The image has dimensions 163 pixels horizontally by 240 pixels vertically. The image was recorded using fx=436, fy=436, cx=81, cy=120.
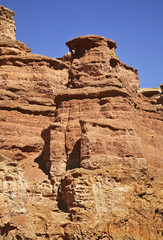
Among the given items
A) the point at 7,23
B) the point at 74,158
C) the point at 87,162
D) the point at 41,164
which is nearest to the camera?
the point at 87,162

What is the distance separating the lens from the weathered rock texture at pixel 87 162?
1049 inches

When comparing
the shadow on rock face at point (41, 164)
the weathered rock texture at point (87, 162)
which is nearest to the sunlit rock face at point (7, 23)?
the weathered rock texture at point (87, 162)

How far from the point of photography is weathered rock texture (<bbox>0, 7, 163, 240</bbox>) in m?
26.6

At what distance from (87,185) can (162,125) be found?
1230cm

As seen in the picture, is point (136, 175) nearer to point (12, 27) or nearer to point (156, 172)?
point (156, 172)

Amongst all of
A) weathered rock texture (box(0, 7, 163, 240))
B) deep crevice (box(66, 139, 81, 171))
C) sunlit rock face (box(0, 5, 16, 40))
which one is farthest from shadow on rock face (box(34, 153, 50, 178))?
sunlit rock face (box(0, 5, 16, 40))

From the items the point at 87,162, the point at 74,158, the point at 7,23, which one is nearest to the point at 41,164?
the point at 74,158

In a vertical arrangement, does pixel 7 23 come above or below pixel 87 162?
above

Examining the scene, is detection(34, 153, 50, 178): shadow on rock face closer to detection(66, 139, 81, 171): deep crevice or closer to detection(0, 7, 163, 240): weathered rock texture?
detection(0, 7, 163, 240): weathered rock texture

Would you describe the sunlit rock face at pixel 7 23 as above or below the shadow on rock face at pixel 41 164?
above

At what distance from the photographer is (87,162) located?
94.5 ft

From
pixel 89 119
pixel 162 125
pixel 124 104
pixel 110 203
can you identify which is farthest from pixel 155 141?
pixel 110 203

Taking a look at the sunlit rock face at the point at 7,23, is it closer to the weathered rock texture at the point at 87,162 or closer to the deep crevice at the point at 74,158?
the weathered rock texture at the point at 87,162

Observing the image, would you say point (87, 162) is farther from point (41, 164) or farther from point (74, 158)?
point (41, 164)
